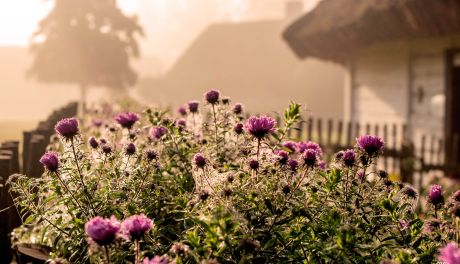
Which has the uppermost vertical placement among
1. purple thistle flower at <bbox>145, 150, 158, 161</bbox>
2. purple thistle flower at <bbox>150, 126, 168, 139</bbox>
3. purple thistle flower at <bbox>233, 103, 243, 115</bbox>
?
purple thistle flower at <bbox>233, 103, 243, 115</bbox>

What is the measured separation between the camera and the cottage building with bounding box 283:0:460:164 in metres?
9.84

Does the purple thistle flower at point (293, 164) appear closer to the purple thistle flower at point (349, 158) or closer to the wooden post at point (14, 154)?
the purple thistle flower at point (349, 158)

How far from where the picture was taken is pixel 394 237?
2.42 meters

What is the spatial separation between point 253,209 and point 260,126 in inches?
12.9

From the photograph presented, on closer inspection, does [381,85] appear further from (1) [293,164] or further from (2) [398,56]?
(1) [293,164]

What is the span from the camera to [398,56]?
11.7 m

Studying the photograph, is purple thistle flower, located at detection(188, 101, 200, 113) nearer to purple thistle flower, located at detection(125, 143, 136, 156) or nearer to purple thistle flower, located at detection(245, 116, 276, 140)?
purple thistle flower, located at detection(125, 143, 136, 156)

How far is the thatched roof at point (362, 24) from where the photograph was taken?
9461 millimetres

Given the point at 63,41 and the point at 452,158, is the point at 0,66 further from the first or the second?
the point at 452,158

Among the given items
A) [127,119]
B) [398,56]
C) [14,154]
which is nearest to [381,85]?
[398,56]

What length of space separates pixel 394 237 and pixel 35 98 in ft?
298

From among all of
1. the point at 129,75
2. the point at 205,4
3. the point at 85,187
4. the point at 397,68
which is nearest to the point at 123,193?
the point at 85,187

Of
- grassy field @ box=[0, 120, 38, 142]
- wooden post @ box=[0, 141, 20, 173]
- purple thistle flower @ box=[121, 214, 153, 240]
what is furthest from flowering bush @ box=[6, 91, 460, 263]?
grassy field @ box=[0, 120, 38, 142]

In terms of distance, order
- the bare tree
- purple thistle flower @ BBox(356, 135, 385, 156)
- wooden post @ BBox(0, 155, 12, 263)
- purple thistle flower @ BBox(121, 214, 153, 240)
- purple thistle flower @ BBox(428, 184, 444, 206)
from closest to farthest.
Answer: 1. purple thistle flower @ BBox(121, 214, 153, 240)
2. purple thistle flower @ BBox(356, 135, 385, 156)
3. purple thistle flower @ BBox(428, 184, 444, 206)
4. wooden post @ BBox(0, 155, 12, 263)
5. the bare tree
